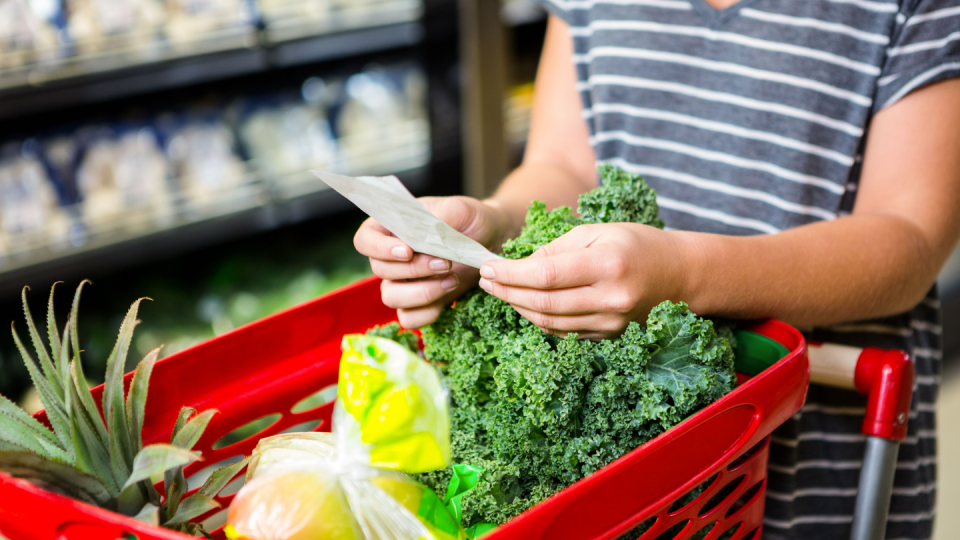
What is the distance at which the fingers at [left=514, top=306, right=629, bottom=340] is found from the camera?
2.18ft

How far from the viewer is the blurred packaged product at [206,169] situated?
1.97 m

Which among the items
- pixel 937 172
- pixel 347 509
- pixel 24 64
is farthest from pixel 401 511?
pixel 24 64

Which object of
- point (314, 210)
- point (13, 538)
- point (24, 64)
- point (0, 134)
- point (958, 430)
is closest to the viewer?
point (13, 538)

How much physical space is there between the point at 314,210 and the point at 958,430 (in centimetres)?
222

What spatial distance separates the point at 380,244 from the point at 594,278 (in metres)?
0.24

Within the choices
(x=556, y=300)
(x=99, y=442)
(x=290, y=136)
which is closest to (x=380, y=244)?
(x=556, y=300)

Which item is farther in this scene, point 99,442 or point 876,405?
point 876,405

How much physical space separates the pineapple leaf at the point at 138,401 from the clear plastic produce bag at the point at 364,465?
11cm

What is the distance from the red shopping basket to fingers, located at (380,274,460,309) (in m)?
0.09

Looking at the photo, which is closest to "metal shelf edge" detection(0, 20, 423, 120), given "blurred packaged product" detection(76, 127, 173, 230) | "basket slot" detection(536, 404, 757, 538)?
"blurred packaged product" detection(76, 127, 173, 230)

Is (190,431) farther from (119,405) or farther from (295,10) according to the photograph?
(295,10)

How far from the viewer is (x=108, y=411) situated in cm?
61

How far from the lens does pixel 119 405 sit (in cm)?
62

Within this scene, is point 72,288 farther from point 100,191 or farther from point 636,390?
point 636,390
